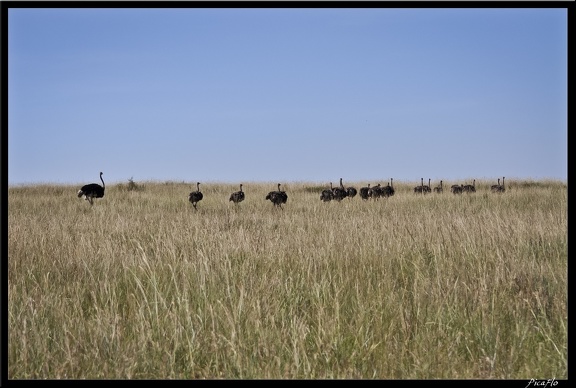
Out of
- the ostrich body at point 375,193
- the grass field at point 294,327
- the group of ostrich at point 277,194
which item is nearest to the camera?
the grass field at point 294,327

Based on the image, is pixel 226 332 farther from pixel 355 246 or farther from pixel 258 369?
pixel 355 246

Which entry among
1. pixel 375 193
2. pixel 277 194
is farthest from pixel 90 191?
pixel 375 193

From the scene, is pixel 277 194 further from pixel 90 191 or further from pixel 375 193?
pixel 90 191

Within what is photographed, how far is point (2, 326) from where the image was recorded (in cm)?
302

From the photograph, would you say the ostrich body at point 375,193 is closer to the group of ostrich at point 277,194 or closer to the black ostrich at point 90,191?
the group of ostrich at point 277,194

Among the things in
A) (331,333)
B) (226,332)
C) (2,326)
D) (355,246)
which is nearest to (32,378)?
(2,326)

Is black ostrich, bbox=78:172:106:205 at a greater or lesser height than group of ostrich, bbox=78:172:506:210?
greater

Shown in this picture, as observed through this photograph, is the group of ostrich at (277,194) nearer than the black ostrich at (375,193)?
Yes


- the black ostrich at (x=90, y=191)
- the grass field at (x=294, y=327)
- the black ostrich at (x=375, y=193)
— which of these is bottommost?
the grass field at (x=294, y=327)

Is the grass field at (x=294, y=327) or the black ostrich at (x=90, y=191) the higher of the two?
the black ostrich at (x=90, y=191)

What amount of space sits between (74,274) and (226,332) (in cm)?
220

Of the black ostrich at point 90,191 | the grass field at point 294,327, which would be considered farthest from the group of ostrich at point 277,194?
the grass field at point 294,327

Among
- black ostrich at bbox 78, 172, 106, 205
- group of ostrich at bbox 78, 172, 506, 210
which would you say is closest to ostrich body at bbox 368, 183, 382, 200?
group of ostrich at bbox 78, 172, 506, 210

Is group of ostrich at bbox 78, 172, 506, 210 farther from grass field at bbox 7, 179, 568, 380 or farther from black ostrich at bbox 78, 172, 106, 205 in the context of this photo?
grass field at bbox 7, 179, 568, 380
